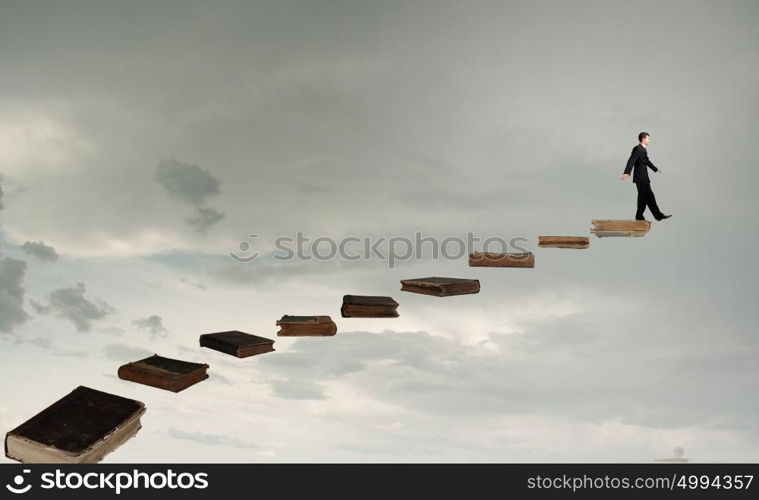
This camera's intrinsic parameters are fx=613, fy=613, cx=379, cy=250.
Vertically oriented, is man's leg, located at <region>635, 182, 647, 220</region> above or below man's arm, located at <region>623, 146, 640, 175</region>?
below

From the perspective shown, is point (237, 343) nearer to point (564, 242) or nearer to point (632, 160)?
point (564, 242)

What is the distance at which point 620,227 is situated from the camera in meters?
13.1

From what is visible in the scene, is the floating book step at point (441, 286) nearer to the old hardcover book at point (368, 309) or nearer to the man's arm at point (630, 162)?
the old hardcover book at point (368, 309)

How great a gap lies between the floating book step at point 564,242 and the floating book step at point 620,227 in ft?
1.13

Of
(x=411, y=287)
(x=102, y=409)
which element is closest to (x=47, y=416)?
(x=102, y=409)

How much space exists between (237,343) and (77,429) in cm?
319

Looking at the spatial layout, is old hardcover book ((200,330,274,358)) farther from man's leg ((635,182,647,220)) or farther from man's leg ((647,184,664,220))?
man's leg ((647,184,664,220))

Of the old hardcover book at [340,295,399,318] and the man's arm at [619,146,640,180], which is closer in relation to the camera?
the old hardcover book at [340,295,399,318]

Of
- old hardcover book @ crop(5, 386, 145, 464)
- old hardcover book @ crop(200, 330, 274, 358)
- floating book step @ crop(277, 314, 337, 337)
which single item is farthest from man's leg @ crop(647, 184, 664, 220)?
old hardcover book @ crop(5, 386, 145, 464)

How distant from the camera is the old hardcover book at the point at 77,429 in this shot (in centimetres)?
755

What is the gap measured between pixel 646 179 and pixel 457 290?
4639 millimetres

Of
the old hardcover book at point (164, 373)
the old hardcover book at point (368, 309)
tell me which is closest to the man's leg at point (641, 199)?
the old hardcover book at point (368, 309)

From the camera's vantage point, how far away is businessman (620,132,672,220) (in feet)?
42.0
